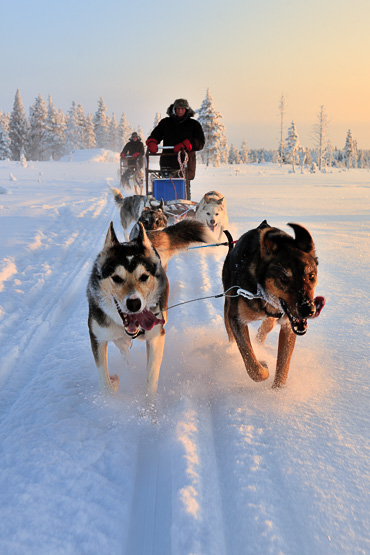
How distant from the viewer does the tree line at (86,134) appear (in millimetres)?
45562

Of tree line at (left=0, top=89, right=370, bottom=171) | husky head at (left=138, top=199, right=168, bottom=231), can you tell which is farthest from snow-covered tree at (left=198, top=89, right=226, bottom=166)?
husky head at (left=138, top=199, right=168, bottom=231)

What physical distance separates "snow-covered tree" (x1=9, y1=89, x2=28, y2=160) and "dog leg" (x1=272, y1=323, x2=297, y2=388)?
Result: 68107 millimetres

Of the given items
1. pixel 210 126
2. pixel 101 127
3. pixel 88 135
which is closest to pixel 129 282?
pixel 210 126

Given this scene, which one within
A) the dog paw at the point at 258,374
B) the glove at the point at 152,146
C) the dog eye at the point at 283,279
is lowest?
the dog paw at the point at 258,374

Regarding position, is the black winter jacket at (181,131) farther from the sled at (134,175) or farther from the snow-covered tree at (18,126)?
the snow-covered tree at (18,126)

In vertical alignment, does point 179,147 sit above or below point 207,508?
above

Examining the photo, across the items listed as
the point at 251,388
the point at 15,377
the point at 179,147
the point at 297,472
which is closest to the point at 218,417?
the point at 251,388

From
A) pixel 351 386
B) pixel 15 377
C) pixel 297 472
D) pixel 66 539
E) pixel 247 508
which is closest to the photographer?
pixel 66 539

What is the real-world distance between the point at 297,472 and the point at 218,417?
1.97 ft

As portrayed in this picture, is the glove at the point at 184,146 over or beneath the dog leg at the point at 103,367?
over

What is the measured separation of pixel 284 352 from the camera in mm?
2484

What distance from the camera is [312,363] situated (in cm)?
286

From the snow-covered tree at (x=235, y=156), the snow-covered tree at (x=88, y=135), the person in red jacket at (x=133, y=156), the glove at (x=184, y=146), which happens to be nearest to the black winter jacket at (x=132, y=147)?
the person in red jacket at (x=133, y=156)

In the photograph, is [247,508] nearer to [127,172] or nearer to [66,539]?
[66,539]
